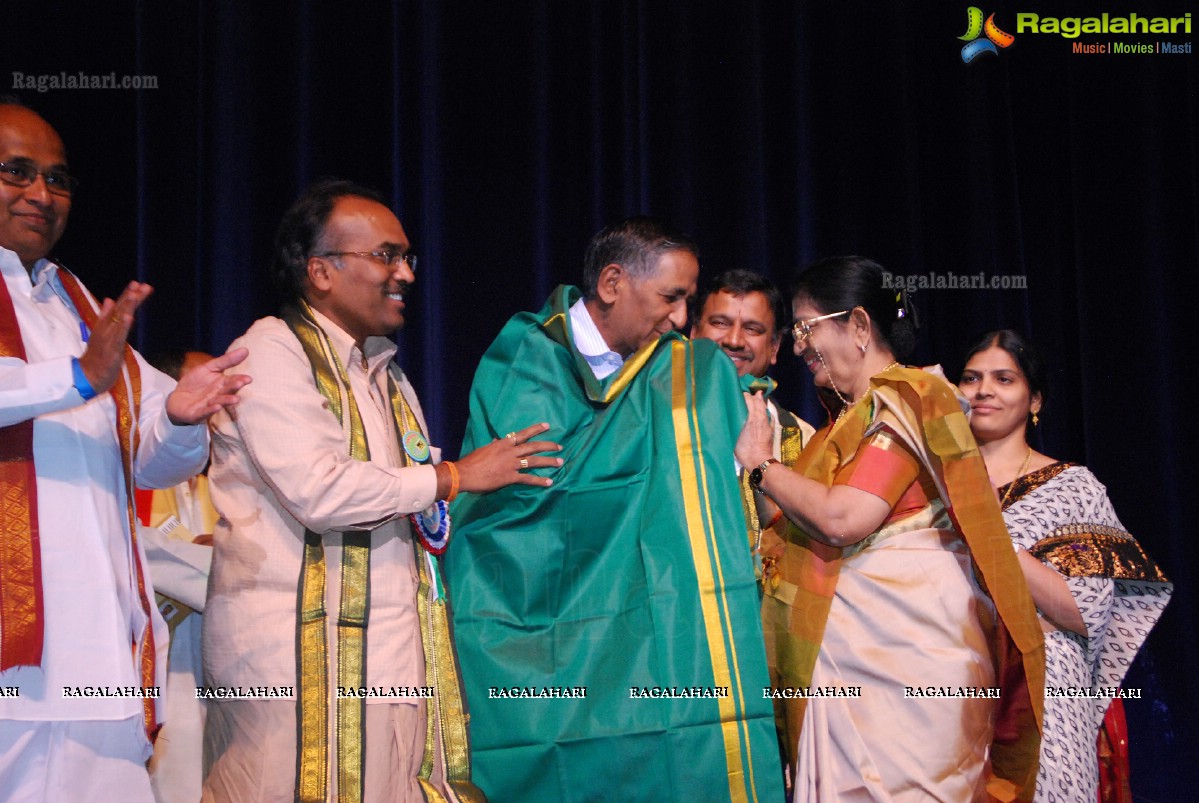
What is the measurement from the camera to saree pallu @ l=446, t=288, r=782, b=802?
2545 millimetres

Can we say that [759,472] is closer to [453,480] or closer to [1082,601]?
[453,480]

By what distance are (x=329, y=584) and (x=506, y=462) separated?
1.49 feet

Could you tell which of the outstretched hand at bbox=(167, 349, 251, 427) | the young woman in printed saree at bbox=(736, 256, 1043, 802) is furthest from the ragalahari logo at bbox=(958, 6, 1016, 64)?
the outstretched hand at bbox=(167, 349, 251, 427)

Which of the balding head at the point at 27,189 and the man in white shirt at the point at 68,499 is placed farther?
the balding head at the point at 27,189

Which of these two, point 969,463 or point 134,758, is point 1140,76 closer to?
point 969,463

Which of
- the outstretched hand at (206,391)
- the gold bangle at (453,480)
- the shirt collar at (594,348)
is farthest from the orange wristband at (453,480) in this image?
the shirt collar at (594,348)

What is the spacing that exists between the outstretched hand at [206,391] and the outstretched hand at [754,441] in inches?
46.0

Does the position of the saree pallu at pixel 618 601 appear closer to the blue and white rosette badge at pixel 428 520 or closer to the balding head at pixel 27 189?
the blue and white rosette badge at pixel 428 520

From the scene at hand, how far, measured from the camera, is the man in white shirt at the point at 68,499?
2.11 meters

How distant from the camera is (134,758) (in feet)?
7.37

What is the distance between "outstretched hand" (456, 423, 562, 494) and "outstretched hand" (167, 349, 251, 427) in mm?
487

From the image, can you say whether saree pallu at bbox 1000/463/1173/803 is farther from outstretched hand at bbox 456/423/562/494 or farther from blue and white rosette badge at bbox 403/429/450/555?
blue and white rosette badge at bbox 403/429/450/555

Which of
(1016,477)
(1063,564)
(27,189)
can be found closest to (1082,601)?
(1063,564)

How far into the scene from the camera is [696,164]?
15.0 feet
